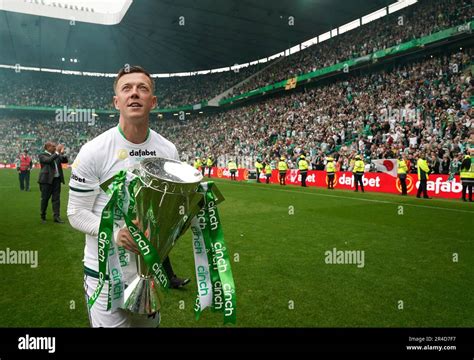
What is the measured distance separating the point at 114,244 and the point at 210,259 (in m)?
0.48

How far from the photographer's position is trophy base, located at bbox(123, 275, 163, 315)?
173cm

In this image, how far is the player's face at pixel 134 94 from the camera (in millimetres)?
1954

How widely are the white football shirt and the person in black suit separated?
7923 mm

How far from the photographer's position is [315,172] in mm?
20891

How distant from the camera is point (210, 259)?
1.89 meters

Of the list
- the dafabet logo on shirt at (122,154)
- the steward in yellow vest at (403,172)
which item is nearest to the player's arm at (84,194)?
the dafabet logo on shirt at (122,154)

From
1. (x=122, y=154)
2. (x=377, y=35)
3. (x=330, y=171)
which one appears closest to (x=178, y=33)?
(x=377, y=35)

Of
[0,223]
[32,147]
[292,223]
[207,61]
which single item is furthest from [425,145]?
[32,147]

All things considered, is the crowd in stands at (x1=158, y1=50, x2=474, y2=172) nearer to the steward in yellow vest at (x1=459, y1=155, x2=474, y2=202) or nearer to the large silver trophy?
the steward in yellow vest at (x1=459, y1=155, x2=474, y2=202)

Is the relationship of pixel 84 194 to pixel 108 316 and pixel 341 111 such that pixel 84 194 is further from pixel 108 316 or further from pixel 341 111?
pixel 341 111

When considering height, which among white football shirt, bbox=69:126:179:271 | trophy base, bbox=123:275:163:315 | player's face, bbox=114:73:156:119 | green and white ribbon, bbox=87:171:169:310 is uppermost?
player's face, bbox=114:73:156:119

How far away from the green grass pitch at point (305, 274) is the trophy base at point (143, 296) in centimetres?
209

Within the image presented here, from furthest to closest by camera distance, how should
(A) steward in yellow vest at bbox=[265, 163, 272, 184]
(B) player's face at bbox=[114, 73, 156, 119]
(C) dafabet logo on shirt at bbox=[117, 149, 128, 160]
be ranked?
(A) steward in yellow vest at bbox=[265, 163, 272, 184] → (C) dafabet logo on shirt at bbox=[117, 149, 128, 160] → (B) player's face at bbox=[114, 73, 156, 119]

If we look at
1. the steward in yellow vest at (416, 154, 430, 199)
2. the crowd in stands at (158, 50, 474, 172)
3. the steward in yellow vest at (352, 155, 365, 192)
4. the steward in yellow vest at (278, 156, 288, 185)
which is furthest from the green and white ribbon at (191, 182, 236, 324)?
the steward in yellow vest at (278, 156, 288, 185)
